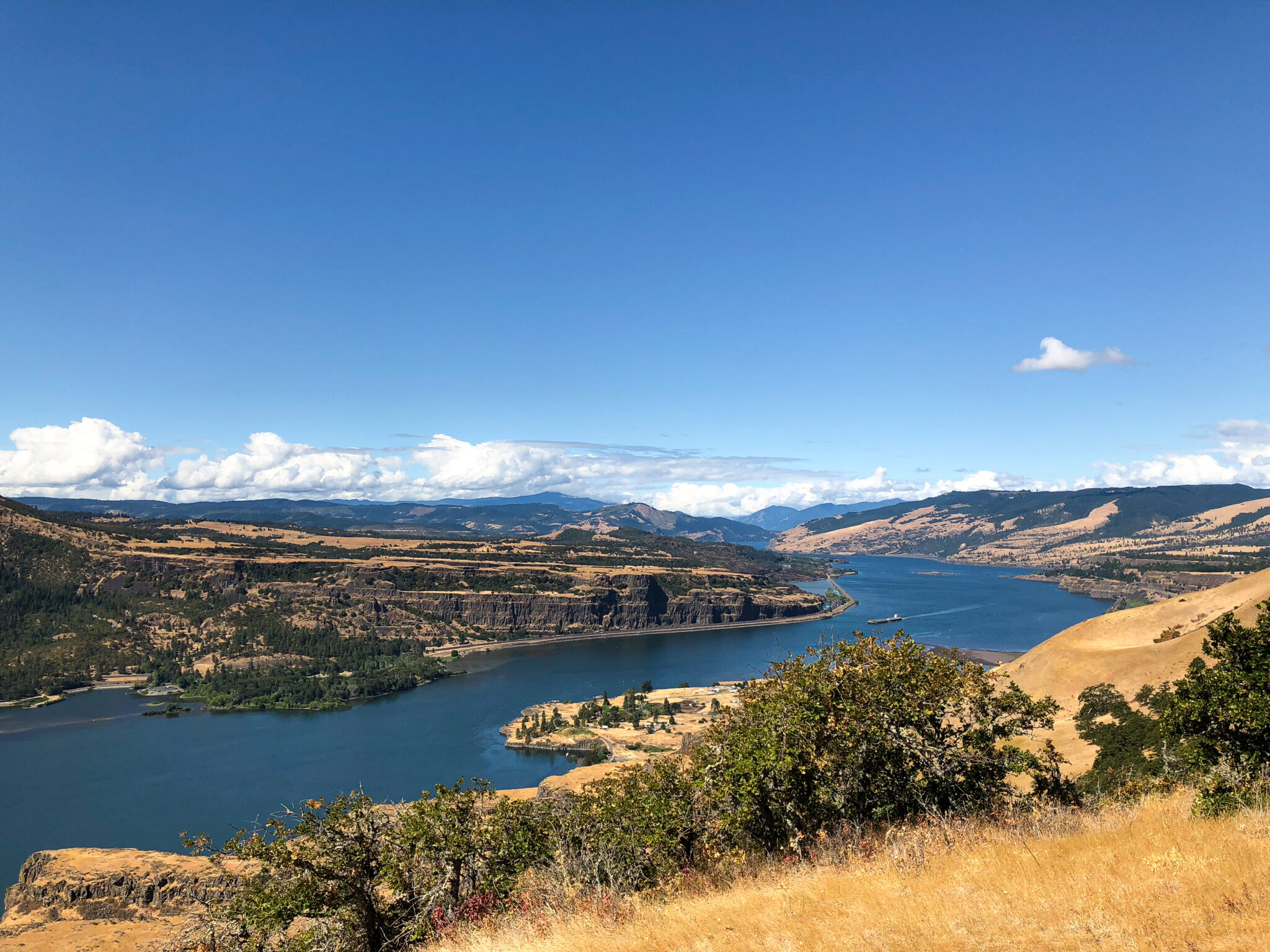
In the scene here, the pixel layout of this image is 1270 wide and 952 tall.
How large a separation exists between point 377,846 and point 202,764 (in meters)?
99.2

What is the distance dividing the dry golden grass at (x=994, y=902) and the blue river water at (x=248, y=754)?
4530cm

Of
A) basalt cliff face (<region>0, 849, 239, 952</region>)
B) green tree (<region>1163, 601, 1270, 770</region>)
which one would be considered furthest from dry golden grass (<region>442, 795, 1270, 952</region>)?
basalt cliff face (<region>0, 849, 239, 952</region>)

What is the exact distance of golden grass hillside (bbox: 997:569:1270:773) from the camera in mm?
56375

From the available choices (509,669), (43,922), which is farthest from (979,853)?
(509,669)

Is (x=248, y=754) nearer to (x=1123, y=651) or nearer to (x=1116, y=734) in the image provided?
(x=1116, y=734)

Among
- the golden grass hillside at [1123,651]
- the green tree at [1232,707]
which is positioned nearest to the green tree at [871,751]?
the green tree at [1232,707]

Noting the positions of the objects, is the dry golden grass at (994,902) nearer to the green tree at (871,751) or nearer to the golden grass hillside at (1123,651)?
the green tree at (871,751)

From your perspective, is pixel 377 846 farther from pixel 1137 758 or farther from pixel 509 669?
pixel 509 669

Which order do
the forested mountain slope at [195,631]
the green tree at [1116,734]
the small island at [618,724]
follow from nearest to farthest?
the green tree at [1116,734] → the small island at [618,724] → the forested mountain slope at [195,631]

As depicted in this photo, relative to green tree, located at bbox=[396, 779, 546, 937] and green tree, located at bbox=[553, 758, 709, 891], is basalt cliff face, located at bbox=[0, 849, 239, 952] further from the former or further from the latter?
green tree, located at bbox=[553, 758, 709, 891]

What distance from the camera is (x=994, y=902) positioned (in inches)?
429

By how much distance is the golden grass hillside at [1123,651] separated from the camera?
56375mm

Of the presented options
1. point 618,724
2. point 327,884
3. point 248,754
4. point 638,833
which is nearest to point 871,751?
point 638,833

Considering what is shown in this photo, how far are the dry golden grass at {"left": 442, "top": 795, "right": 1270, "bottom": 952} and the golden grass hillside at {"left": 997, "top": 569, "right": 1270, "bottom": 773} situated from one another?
4170 centimetres
